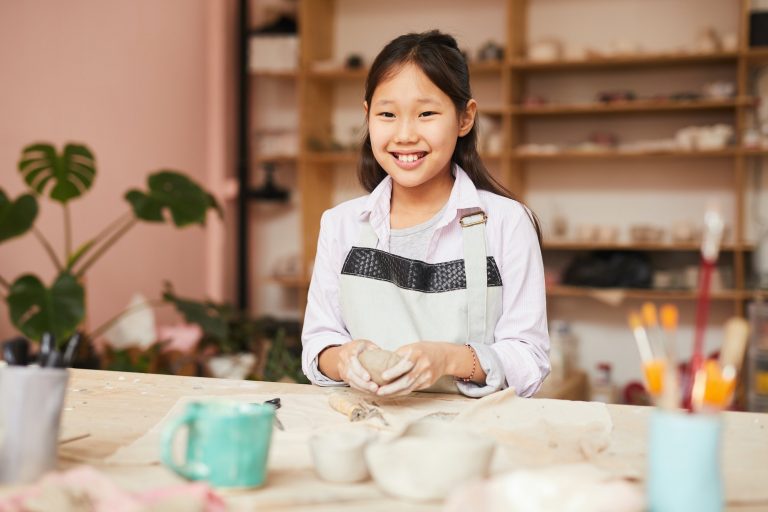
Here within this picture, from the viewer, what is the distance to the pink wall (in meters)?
→ 3.39

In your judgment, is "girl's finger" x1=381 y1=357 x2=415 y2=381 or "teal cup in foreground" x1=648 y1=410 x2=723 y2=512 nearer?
"teal cup in foreground" x1=648 y1=410 x2=723 y2=512

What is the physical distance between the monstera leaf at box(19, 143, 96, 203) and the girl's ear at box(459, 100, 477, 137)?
1747 millimetres

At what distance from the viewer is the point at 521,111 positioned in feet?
14.1

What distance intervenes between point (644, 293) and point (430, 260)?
2779mm

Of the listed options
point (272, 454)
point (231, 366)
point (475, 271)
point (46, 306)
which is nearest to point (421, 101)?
point (475, 271)

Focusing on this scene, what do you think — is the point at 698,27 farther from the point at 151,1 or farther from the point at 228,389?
the point at 228,389

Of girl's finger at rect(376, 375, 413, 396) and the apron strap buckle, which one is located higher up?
the apron strap buckle

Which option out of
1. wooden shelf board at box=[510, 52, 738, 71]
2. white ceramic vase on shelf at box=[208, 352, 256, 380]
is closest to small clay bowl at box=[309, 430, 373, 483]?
white ceramic vase on shelf at box=[208, 352, 256, 380]

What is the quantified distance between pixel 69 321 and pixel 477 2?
3.05m

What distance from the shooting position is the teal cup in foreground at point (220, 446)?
2.99ft

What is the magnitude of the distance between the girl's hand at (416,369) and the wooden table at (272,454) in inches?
2.1

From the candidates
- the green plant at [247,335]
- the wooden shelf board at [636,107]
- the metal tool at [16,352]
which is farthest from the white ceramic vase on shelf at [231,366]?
the metal tool at [16,352]

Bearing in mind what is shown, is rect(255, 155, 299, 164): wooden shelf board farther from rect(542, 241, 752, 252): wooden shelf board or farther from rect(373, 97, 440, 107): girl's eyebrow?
rect(373, 97, 440, 107): girl's eyebrow

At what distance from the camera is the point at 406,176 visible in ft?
5.32
